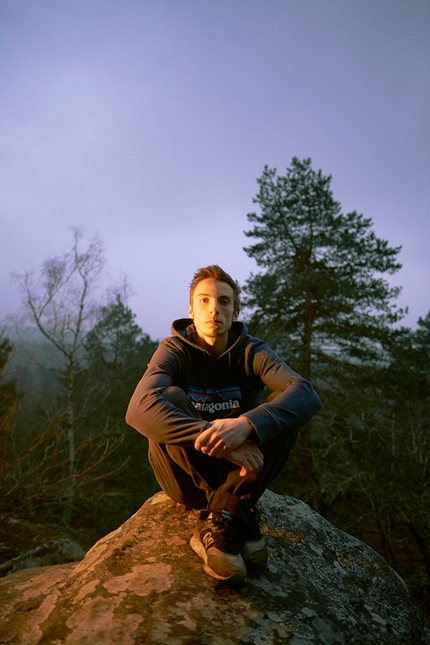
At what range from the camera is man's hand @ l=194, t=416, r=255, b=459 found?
5.31 feet

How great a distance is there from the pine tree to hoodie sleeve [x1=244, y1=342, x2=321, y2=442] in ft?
22.9

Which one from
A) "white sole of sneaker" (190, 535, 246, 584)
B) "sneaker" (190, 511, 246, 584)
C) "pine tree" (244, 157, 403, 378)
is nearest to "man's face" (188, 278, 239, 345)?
"sneaker" (190, 511, 246, 584)

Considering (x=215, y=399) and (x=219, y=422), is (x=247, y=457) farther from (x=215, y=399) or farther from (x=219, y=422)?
(x=215, y=399)

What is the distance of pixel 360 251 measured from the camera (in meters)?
9.64

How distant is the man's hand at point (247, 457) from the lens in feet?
5.48

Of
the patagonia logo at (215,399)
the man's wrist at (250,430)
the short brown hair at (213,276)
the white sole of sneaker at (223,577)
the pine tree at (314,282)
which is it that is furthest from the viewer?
the pine tree at (314,282)

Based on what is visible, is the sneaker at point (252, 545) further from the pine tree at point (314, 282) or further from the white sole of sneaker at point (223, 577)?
the pine tree at point (314, 282)

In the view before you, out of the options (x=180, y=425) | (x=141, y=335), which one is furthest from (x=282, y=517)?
(x=141, y=335)

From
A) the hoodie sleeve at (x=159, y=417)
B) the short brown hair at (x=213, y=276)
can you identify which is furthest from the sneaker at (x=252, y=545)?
the short brown hair at (x=213, y=276)

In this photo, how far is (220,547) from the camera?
1619mm

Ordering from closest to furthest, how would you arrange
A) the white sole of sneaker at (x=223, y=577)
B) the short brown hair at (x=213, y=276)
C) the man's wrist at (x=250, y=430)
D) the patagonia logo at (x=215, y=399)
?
1. the white sole of sneaker at (x=223, y=577)
2. the man's wrist at (x=250, y=430)
3. the patagonia logo at (x=215, y=399)
4. the short brown hair at (x=213, y=276)

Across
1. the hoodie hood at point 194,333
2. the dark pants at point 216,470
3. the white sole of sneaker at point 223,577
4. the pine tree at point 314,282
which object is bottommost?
the white sole of sneaker at point 223,577

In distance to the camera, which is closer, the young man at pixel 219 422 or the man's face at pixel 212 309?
the young man at pixel 219 422

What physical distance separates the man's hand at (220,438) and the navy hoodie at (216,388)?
4cm
